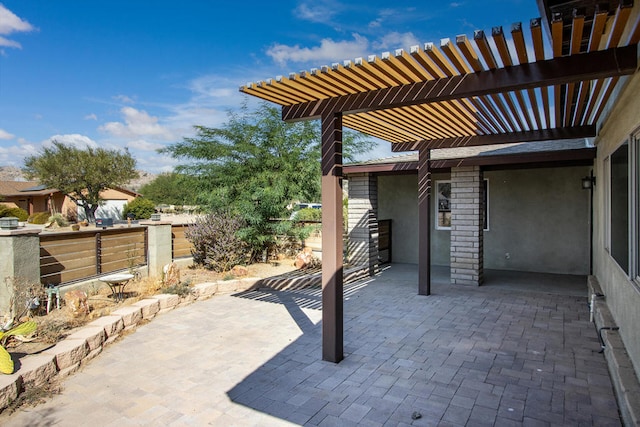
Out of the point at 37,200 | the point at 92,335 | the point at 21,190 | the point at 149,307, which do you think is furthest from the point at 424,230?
the point at 21,190

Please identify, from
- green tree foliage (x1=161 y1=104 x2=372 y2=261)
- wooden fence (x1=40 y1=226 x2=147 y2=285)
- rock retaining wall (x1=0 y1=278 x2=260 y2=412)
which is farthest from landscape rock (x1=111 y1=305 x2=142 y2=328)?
green tree foliage (x1=161 y1=104 x2=372 y2=261)

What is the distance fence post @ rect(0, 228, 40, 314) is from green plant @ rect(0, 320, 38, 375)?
1193 millimetres

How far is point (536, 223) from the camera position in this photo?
9234 mm

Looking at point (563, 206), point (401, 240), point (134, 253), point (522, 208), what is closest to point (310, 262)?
point (401, 240)

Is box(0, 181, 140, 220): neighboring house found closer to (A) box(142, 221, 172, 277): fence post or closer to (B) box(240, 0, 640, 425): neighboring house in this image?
(A) box(142, 221, 172, 277): fence post

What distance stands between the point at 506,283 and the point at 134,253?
7899mm

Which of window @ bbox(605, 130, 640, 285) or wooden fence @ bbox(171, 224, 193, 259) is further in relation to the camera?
wooden fence @ bbox(171, 224, 193, 259)

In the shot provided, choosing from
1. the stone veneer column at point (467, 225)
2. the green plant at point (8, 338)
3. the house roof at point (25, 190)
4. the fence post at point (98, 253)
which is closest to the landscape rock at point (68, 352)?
the green plant at point (8, 338)

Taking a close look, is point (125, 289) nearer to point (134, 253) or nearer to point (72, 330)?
point (134, 253)

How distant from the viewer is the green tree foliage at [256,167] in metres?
9.65

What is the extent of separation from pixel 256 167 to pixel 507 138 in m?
6.16

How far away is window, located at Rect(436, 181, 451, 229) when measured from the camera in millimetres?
10273

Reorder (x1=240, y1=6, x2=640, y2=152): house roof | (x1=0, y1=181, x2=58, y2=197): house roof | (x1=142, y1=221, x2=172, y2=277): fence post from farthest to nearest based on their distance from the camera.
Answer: (x1=0, y1=181, x2=58, y2=197): house roof, (x1=142, y1=221, x2=172, y2=277): fence post, (x1=240, y1=6, x2=640, y2=152): house roof

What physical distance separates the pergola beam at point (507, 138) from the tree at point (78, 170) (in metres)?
28.8
